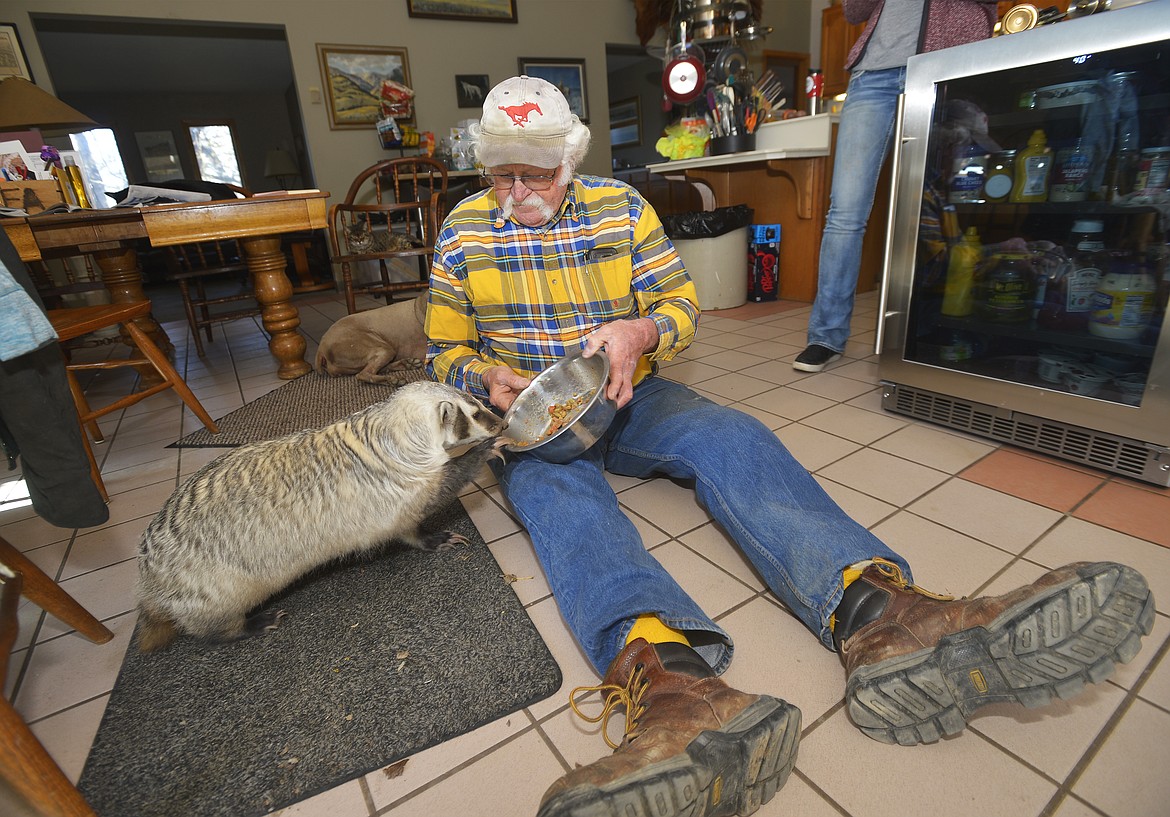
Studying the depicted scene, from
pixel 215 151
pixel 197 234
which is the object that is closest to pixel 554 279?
pixel 197 234

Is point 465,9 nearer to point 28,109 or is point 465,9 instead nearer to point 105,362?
point 28,109

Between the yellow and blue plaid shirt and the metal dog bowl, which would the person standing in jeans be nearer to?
the yellow and blue plaid shirt

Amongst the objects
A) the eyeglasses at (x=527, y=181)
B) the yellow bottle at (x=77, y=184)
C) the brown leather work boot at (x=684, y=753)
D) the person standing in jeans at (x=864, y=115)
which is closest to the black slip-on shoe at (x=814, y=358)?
the person standing in jeans at (x=864, y=115)

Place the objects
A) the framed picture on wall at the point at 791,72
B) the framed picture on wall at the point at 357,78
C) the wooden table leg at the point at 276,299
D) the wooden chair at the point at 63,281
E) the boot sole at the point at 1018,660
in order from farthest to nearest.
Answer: the framed picture on wall at the point at 791,72
the framed picture on wall at the point at 357,78
the wooden chair at the point at 63,281
the wooden table leg at the point at 276,299
the boot sole at the point at 1018,660

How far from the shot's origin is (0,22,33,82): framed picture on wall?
4.62 metres

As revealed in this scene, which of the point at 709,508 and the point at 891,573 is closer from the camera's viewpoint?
the point at 891,573

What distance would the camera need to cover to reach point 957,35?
1861 mm

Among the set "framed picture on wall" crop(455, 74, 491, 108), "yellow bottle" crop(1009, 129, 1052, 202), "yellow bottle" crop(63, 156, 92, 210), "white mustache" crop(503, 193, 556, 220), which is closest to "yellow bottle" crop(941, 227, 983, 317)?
"yellow bottle" crop(1009, 129, 1052, 202)

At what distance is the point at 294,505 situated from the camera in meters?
1.22

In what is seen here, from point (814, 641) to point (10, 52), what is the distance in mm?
7044

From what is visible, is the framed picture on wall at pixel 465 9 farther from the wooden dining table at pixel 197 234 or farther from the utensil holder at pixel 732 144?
the wooden dining table at pixel 197 234

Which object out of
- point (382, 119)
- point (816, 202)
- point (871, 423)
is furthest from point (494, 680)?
point (382, 119)

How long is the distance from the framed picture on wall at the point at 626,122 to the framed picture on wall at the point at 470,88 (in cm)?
490

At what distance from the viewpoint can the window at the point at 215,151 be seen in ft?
32.6
